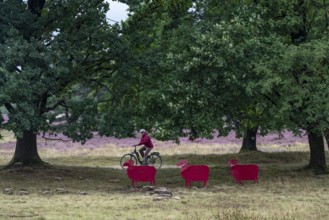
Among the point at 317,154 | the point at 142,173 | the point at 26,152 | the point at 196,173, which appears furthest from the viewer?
the point at 26,152

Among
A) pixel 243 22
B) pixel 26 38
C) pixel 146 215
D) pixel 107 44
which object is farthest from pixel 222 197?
pixel 26 38

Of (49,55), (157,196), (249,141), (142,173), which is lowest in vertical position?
(157,196)

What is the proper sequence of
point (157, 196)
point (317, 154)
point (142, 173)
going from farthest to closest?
point (317, 154) < point (142, 173) < point (157, 196)

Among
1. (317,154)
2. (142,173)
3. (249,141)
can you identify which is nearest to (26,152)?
(142,173)

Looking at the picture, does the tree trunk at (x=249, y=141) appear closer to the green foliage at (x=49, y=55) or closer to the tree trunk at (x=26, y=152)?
the green foliage at (x=49, y=55)

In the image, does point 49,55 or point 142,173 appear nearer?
point 142,173

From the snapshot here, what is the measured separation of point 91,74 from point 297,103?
440 inches

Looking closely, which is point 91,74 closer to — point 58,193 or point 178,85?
point 178,85

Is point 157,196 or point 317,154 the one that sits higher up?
point 317,154

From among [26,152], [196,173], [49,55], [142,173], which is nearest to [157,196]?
[142,173]

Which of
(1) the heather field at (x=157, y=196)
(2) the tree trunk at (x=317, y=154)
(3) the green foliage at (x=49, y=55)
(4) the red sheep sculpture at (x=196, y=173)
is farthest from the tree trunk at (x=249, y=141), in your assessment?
(4) the red sheep sculpture at (x=196, y=173)

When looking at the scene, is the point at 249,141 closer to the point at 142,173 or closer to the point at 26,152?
the point at 26,152

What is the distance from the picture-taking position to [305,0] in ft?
72.5

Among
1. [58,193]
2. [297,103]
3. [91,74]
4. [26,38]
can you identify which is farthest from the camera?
[91,74]
